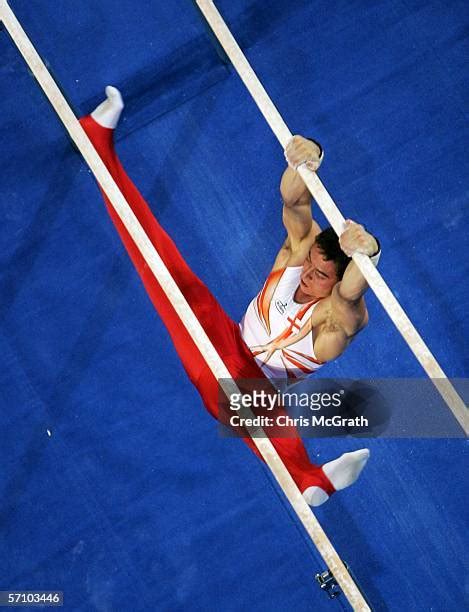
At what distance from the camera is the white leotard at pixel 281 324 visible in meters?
3.79

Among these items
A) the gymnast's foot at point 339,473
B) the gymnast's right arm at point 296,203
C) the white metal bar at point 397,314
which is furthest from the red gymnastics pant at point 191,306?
the white metal bar at point 397,314

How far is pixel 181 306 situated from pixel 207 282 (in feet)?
2.85

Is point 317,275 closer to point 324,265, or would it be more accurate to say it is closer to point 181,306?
point 324,265

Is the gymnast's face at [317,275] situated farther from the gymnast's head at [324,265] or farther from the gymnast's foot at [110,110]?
the gymnast's foot at [110,110]

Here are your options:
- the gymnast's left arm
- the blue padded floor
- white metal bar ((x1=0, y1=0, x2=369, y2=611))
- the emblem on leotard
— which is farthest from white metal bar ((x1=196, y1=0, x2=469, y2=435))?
the blue padded floor

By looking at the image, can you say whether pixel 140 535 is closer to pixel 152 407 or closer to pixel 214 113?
pixel 152 407

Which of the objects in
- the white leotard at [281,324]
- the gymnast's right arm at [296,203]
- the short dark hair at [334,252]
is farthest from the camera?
the white leotard at [281,324]

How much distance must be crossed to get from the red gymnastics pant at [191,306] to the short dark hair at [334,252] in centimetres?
53

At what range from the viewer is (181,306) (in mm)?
→ 3342

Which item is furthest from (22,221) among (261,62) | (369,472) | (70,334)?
(369,472)

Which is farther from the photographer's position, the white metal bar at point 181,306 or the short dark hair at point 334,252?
the short dark hair at point 334,252

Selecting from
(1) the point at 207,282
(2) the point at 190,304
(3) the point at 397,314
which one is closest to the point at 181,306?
(2) the point at 190,304

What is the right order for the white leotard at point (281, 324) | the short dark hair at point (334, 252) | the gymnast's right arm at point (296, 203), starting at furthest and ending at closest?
1. the white leotard at point (281, 324)
2. the short dark hair at point (334, 252)
3. the gymnast's right arm at point (296, 203)

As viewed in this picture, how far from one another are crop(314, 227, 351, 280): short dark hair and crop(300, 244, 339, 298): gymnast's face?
13 millimetres
